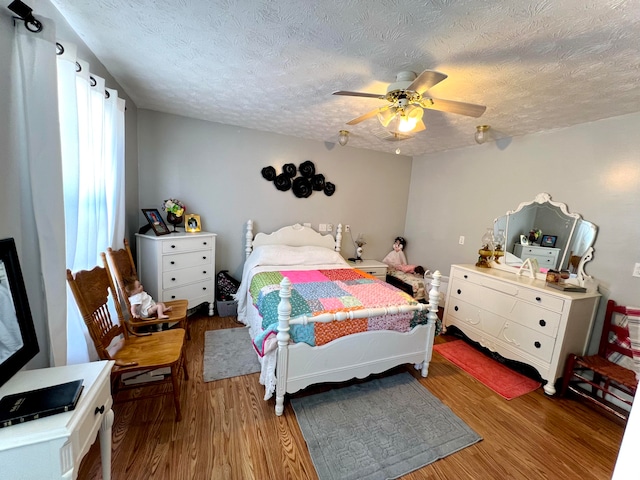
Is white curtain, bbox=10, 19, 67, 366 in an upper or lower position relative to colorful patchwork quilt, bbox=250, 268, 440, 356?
upper

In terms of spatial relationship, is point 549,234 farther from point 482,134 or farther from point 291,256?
point 291,256

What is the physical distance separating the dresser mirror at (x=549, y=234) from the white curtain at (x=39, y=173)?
3828 millimetres

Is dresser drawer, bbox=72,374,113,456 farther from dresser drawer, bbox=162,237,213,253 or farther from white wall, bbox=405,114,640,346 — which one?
white wall, bbox=405,114,640,346

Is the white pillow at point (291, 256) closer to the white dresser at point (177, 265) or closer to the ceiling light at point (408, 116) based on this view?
the white dresser at point (177, 265)

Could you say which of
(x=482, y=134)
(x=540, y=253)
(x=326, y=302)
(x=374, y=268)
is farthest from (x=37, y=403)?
(x=540, y=253)

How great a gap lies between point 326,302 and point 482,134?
2148 millimetres

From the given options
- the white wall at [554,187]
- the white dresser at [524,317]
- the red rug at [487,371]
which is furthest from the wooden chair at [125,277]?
the white wall at [554,187]

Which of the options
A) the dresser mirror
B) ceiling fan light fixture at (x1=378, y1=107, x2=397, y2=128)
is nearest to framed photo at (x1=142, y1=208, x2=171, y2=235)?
ceiling fan light fixture at (x1=378, y1=107, x2=397, y2=128)

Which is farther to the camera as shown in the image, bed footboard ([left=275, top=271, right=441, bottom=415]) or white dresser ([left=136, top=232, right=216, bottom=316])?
white dresser ([left=136, top=232, right=216, bottom=316])

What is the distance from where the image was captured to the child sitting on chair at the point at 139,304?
2.13 metres

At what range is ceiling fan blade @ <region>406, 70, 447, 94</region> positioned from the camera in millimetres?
1354

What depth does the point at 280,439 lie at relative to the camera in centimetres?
163

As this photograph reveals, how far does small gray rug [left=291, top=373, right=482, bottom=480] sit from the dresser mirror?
186 cm

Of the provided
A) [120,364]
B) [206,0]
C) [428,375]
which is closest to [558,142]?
[428,375]
